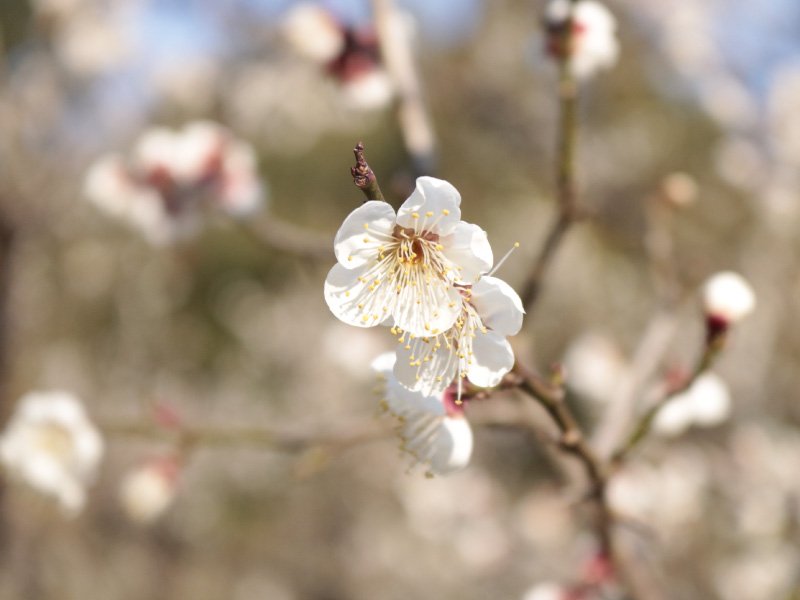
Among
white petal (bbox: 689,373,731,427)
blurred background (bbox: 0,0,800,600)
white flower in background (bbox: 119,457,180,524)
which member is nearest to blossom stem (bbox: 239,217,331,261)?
blurred background (bbox: 0,0,800,600)

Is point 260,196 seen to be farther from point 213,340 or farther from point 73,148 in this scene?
point 213,340

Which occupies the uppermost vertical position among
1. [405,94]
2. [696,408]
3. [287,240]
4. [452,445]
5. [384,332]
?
[384,332]

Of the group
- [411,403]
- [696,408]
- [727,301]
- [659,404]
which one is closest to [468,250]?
[411,403]

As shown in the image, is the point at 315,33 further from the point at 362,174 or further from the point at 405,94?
the point at 362,174

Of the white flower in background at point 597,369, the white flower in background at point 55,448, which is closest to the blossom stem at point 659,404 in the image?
the white flower in background at point 55,448

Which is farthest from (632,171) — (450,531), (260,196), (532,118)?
(260,196)
